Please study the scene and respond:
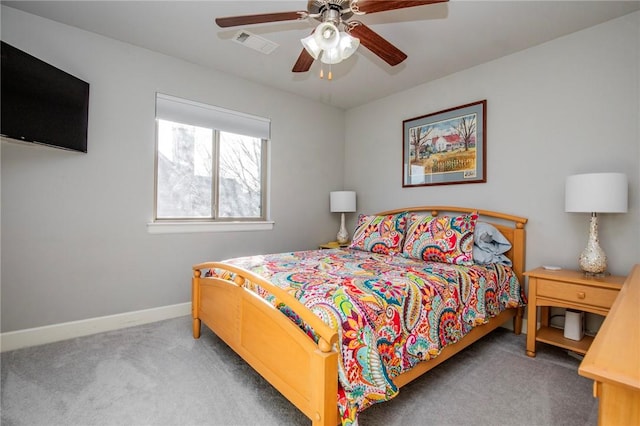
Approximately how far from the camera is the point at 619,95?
2.28 meters

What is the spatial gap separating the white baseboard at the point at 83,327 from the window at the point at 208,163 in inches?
35.1

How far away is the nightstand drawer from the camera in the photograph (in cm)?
196

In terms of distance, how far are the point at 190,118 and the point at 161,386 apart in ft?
7.76

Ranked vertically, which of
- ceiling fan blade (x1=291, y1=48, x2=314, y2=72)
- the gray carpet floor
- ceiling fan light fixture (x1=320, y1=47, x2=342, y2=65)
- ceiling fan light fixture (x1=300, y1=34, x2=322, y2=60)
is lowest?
the gray carpet floor

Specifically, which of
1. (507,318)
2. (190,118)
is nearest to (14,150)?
(190,118)

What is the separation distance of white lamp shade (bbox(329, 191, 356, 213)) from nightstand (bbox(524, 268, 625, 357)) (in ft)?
6.94

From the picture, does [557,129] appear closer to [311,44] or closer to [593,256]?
[593,256]

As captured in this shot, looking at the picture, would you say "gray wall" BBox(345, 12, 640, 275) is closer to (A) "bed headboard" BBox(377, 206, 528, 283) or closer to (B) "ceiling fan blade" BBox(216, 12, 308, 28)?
(A) "bed headboard" BBox(377, 206, 528, 283)

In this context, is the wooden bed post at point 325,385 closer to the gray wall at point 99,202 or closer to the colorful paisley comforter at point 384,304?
the colorful paisley comforter at point 384,304

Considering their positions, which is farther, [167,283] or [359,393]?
[167,283]

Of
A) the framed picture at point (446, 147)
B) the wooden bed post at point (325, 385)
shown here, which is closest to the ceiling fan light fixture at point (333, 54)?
the wooden bed post at point (325, 385)

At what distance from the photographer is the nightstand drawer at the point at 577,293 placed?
196 centimetres

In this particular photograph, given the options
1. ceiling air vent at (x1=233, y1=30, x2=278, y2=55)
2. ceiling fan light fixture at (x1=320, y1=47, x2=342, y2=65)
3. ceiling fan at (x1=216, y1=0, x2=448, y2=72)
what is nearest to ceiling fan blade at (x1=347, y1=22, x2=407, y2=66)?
ceiling fan at (x1=216, y1=0, x2=448, y2=72)

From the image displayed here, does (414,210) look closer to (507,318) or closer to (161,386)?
(507,318)
